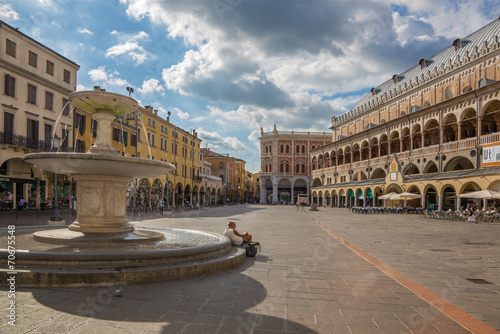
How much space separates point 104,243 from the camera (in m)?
7.36

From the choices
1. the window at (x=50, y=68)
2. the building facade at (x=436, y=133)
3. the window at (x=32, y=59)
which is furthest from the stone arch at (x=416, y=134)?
the window at (x=32, y=59)

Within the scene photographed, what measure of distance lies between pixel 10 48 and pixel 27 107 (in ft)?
13.9

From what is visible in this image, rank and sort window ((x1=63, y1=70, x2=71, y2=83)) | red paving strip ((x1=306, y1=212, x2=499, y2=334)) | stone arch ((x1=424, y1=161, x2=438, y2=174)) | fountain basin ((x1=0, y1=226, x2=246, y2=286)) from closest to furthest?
red paving strip ((x1=306, y1=212, x2=499, y2=334)), fountain basin ((x1=0, y1=226, x2=246, y2=286)), window ((x1=63, y1=70, x2=71, y2=83)), stone arch ((x1=424, y1=161, x2=438, y2=174))

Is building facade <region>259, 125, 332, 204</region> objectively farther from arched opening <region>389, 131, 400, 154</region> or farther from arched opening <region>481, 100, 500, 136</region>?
arched opening <region>481, 100, 500, 136</region>

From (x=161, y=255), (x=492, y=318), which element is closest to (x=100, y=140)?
(x=161, y=255)

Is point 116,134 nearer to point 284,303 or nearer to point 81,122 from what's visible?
point 81,122

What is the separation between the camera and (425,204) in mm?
34938

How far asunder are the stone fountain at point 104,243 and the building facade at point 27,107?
17472 mm

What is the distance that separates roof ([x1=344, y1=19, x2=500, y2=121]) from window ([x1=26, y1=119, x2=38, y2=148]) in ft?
135

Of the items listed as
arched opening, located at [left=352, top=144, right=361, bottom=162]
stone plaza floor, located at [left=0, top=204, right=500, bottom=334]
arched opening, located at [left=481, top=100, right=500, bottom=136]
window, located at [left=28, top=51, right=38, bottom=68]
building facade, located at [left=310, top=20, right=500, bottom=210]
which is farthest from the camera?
arched opening, located at [left=352, top=144, right=361, bottom=162]

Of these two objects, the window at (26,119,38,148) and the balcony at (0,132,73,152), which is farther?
the window at (26,119,38,148)

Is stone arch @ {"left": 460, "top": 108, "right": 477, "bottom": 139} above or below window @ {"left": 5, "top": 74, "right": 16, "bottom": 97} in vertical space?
below

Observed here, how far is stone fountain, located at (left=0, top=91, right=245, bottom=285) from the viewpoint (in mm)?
5484

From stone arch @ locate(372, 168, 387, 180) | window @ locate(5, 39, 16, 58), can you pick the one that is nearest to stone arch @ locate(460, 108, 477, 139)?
stone arch @ locate(372, 168, 387, 180)
